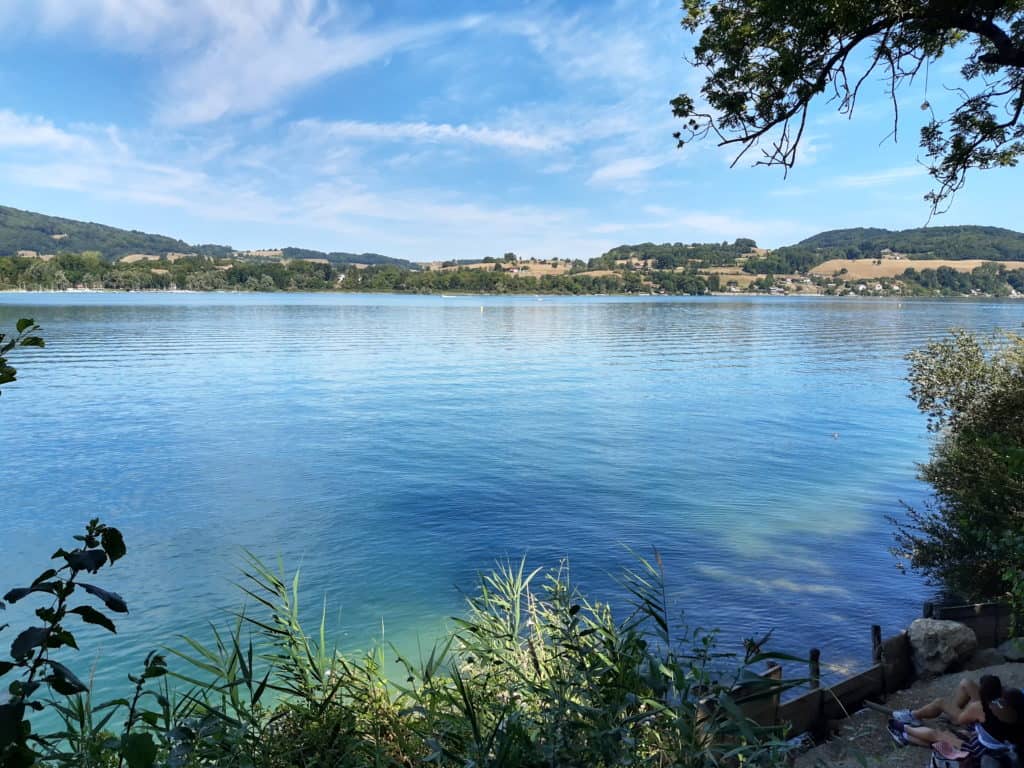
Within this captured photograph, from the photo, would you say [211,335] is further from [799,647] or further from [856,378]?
[799,647]

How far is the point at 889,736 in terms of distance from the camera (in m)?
8.89

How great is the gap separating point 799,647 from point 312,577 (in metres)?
9.91


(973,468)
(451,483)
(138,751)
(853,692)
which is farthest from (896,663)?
(451,483)

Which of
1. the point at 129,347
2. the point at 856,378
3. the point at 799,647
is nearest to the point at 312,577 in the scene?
the point at 799,647

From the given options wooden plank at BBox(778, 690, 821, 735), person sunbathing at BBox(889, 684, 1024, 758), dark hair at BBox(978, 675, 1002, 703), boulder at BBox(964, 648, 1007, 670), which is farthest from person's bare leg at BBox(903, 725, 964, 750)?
boulder at BBox(964, 648, 1007, 670)

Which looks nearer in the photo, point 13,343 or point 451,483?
point 13,343

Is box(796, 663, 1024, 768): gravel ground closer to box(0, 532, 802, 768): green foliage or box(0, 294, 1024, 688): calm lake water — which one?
box(0, 294, 1024, 688): calm lake water

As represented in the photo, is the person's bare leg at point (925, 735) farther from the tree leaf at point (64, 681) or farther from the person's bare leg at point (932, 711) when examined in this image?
the tree leaf at point (64, 681)

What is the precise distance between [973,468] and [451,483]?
14062 mm

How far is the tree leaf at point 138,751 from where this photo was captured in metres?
1.86

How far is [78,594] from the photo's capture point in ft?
46.8

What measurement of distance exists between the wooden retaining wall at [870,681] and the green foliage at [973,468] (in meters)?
0.87

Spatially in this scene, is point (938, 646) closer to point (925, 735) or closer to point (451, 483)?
point (925, 735)

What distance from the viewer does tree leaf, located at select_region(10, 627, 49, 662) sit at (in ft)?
5.95
